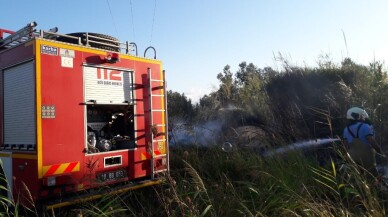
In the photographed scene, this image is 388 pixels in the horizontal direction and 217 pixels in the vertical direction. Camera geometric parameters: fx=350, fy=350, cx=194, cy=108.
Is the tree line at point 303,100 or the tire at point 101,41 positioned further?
the tree line at point 303,100

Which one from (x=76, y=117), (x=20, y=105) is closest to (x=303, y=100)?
(x=76, y=117)

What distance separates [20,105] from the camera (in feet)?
16.9

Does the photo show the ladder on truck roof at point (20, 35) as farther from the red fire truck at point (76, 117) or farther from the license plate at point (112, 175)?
the license plate at point (112, 175)

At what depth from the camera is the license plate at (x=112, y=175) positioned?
Result: 18.3 feet

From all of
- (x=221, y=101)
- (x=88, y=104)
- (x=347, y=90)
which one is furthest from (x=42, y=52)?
(x=221, y=101)

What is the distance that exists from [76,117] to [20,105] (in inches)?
31.7

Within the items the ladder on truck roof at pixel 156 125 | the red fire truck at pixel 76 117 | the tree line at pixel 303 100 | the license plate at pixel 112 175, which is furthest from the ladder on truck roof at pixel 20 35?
the tree line at pixel 303 100

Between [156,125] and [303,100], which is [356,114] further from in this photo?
[156,125]

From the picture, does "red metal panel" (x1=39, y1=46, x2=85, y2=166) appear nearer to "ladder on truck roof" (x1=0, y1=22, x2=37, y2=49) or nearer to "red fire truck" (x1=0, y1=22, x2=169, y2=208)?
→ "red fire truck" (x1=0, y1=22, x2=169, y2=208)

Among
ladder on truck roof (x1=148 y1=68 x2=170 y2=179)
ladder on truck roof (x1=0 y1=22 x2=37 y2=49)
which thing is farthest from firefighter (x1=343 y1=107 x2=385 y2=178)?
ladder on truck roof (x1=0 y1=22 x2=37 y2=49)

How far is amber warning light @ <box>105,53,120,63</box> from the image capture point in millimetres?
5864

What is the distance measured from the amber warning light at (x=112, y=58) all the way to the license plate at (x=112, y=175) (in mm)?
1855

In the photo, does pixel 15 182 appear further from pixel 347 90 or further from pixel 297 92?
pixel 297 92

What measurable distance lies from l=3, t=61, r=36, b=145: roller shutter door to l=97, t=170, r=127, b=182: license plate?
1.21 metres
